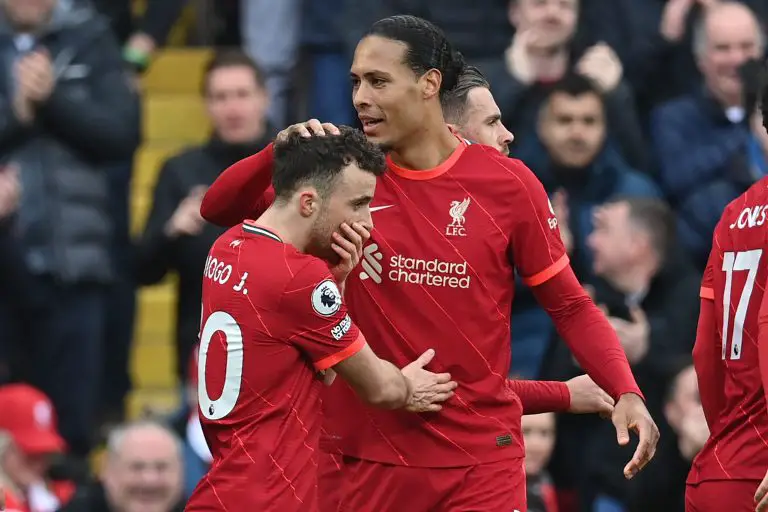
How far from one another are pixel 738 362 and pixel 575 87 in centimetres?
353

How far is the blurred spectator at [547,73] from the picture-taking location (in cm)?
952

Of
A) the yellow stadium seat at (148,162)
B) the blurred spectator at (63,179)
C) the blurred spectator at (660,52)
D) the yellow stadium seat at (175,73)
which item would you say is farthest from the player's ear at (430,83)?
the yellow stadium seat at (175,73)

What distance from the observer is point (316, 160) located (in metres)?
5.63

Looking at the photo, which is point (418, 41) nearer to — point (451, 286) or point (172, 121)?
point (451, 286)

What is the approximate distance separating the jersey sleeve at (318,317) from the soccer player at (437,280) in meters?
0.43

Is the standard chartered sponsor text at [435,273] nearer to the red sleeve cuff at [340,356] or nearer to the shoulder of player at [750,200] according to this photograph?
the red sleeve cuff at [340,356]

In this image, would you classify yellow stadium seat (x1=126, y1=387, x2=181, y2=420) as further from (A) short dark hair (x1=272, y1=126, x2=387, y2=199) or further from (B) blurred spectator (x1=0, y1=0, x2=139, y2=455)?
(A) short dark hair (x1=272, y1=126, x2=387, y2=199)

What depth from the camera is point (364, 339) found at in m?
5.70

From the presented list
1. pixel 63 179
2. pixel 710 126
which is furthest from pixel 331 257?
pixel 710 126

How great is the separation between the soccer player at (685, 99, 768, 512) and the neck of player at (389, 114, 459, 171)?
91cm

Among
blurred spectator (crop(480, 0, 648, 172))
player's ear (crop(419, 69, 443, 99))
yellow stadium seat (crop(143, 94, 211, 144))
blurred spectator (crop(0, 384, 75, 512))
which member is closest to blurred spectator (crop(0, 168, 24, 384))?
blurred spectator (crop(0, 384, 75, 512))

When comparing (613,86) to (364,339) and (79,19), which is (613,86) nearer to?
(79,19)

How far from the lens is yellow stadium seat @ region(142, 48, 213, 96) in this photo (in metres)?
12.3

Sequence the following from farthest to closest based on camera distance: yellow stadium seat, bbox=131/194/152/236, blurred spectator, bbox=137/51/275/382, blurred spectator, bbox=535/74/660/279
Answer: yellow stadium seat, bbox=131/194/152/236 < blurred spectator, bbox=535/74/660/279 < blurred spectator, bbox=137/51/275/382
